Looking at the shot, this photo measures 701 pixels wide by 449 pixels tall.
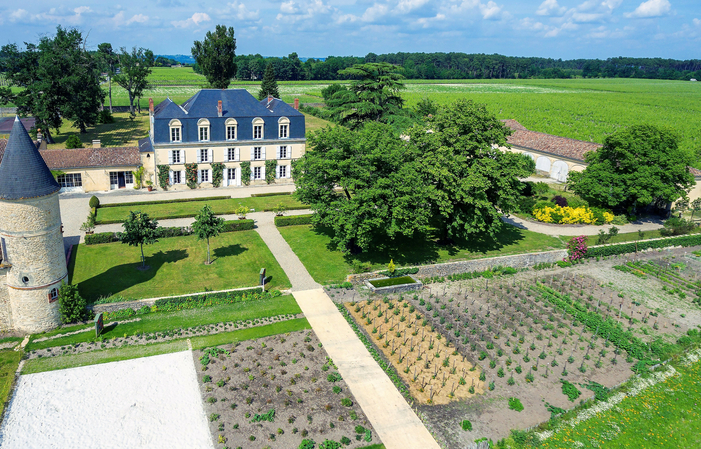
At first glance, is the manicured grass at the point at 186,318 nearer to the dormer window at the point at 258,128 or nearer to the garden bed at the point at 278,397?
the garden bed at the point at 278,397

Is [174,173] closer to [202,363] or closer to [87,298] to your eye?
[87,298]

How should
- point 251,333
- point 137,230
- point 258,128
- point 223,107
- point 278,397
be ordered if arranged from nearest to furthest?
point 278,397 → point 251,333 → point 137,230 → point 223,107 → point 258,128

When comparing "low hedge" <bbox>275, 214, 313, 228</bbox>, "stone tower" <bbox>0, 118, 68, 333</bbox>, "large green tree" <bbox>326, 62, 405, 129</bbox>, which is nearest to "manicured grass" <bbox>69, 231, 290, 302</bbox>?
"stone tower" <bbox>0, 118, 68, 333</bbox>

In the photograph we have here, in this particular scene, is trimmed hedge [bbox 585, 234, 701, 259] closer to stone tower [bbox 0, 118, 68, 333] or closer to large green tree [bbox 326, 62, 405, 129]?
large green tree [bbox 326, 62, 405, 129]

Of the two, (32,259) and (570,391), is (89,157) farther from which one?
(570,391)

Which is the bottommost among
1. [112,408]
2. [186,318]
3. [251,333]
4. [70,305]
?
[112,408]

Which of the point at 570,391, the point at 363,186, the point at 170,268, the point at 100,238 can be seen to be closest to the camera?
the point at 570,391

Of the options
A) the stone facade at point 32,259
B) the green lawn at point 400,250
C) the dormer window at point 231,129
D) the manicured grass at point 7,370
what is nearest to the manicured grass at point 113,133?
the dormer window at point 231,129

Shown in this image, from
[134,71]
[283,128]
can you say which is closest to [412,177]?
[283,128]
